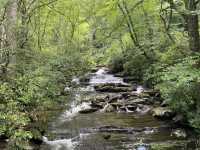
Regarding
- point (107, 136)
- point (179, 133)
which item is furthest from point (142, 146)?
point (179, 133)

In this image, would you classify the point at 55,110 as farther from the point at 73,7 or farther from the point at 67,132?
the point at 73,7

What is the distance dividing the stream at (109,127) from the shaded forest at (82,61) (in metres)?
0.66

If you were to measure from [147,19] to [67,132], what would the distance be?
45.0 feet

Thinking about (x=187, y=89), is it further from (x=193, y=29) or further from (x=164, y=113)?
(x=193, y=29)

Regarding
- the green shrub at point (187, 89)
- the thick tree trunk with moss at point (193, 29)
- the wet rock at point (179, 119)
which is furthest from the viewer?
the thick tree trunk with moss at point (193, 29)

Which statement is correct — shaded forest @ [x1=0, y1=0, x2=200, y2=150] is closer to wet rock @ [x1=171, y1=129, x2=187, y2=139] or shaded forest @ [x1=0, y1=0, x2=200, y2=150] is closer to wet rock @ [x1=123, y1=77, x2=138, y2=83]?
wet rock @ [x1=123, y1=77, x2=138, y2=83]

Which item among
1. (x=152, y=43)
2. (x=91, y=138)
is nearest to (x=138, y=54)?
(x=152, y=43)

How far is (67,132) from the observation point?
504 inches

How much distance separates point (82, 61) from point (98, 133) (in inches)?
610

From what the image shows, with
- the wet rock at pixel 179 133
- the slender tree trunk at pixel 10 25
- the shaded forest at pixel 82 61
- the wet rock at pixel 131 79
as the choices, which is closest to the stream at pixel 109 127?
the wet rock at pixel 179 133

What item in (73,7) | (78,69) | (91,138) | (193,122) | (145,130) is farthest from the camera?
(73,7)

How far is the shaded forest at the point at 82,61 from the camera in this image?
10156mm

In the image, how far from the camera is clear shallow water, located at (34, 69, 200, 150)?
11164 mm

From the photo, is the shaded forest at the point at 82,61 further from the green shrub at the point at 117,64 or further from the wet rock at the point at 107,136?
the wet rock at the point at 107,136
